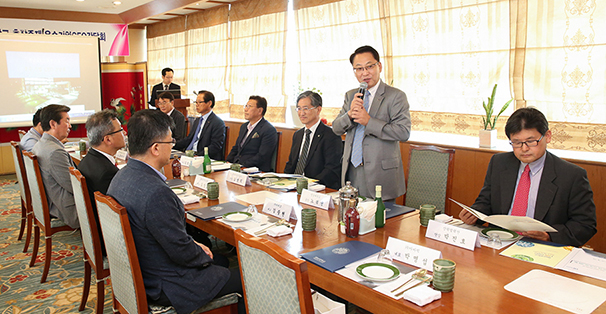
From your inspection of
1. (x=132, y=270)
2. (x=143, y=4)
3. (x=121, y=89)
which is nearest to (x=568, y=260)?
(x=132, y=270)

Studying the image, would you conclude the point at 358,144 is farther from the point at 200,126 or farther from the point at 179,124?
the point at 179,124

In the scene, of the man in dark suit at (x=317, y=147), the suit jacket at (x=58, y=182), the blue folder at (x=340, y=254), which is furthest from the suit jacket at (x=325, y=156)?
the suit jacket at (x=58, y=182)

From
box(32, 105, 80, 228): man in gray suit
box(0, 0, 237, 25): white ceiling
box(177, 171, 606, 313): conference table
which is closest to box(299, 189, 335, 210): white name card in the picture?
box(177, 171, 606, 313): conference table

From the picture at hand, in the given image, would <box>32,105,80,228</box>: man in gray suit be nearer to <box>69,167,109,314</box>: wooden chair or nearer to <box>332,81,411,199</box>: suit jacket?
<box>69,167,109,314</box>: wooden chair

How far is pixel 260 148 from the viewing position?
4.35 m

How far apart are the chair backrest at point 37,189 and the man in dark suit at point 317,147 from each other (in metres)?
2.04

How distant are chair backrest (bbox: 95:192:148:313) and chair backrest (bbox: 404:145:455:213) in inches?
79.2

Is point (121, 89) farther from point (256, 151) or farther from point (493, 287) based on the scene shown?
point (493, 287)

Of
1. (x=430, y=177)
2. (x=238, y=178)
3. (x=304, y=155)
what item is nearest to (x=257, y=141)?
(x=304, y=155)

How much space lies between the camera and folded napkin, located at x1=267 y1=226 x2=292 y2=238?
6.64 feet

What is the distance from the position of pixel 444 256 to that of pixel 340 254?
16.9 inches

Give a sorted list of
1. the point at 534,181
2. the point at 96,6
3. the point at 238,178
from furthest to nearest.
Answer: the point at 96,6
the point at 238,178
the point at 534,181

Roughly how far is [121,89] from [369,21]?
22.7ft

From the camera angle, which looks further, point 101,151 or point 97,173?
point 101,151
